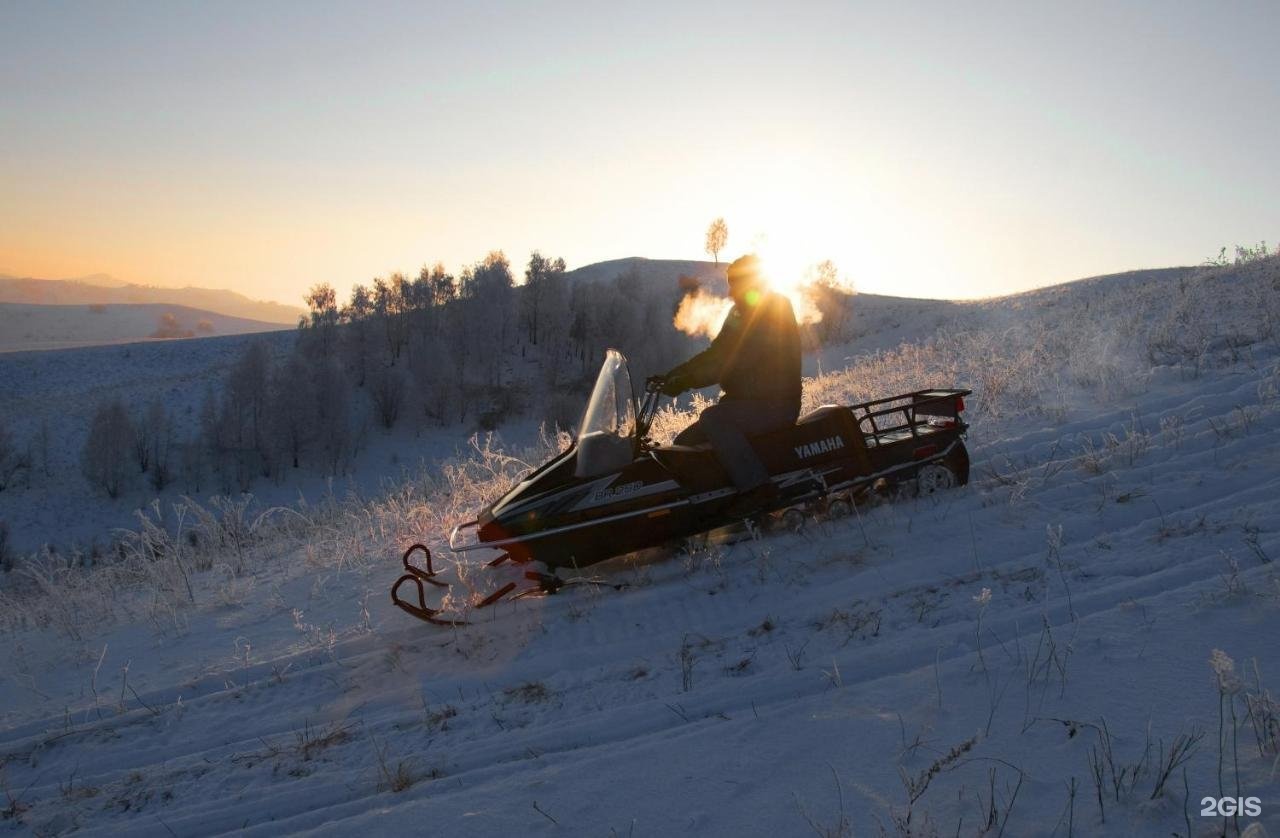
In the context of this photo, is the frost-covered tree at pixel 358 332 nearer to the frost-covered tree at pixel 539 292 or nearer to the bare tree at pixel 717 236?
the frost-covered tree at pixel 539 292

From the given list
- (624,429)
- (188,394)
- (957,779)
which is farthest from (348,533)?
(188,394)

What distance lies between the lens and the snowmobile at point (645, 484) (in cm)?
552

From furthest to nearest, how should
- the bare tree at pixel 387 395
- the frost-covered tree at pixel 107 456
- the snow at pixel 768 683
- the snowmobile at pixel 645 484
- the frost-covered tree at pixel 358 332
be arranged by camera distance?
the frost-covered tree at pixel 358 332 → the bare tree at pixel 387 395 → the frost-covered tree at pixel 107 456 → the snowmobile at pixel 645 484 → the snow at pixel 768 683

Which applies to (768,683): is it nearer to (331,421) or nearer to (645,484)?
(645,484)

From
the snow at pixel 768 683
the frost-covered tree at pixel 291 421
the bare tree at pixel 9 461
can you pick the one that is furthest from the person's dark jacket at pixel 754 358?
the bare tree at pixel 9 461

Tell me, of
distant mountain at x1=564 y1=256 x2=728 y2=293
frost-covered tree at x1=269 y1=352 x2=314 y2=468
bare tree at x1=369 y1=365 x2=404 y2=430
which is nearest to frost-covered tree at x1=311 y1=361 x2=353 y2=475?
frost-covered tree at x1=269 y1=352 x2=314 y2=468

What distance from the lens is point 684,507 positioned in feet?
18.9

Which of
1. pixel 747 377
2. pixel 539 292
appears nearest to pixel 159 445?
pixel 539 292

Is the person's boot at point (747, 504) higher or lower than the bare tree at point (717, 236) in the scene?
lower

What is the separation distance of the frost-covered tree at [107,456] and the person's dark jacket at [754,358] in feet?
151

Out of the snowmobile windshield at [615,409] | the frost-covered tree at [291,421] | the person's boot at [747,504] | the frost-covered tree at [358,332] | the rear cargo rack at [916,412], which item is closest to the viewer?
the snowmobile windshield at [615,409]

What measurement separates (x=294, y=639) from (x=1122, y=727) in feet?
17.8

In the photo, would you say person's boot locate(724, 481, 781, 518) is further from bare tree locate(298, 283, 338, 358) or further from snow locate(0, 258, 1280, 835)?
bare tree locate(298, 283, 338, 358)

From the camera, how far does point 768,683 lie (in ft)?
12.3
